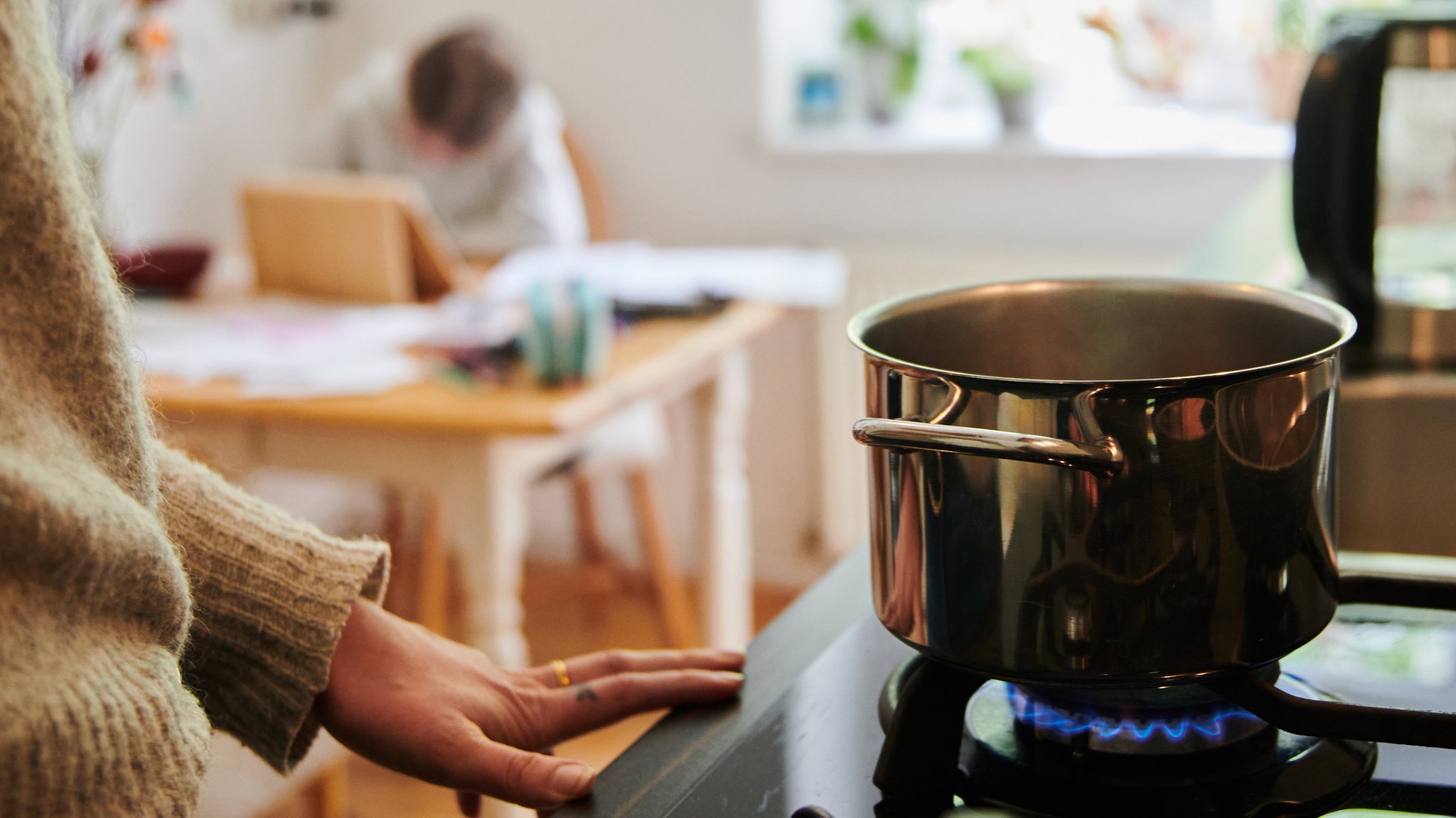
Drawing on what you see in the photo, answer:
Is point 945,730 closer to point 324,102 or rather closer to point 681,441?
point 681,441

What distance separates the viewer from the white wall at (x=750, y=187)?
258 centimetres

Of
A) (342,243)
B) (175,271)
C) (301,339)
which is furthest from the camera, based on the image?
(175,271)

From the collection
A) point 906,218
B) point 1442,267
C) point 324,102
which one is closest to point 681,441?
point 906,218

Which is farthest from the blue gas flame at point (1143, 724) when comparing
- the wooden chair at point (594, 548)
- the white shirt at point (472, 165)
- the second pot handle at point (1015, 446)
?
the white shirt at point (472, 165)

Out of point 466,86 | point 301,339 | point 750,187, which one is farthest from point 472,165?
point 301,339

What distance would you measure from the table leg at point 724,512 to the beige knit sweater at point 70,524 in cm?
172

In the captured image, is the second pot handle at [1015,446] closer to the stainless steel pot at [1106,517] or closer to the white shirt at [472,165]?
the stainless steel pot at [1106,517]

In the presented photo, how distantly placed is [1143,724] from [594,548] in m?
2.43

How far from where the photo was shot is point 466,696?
642 millimetres

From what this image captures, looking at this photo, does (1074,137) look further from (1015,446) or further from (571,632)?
(1015,446)

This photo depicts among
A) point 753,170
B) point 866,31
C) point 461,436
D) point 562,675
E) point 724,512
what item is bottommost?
point 724,512

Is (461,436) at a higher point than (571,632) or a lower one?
higher

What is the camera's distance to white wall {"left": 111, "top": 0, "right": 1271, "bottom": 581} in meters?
2.58

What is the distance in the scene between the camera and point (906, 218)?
8.98 ft
